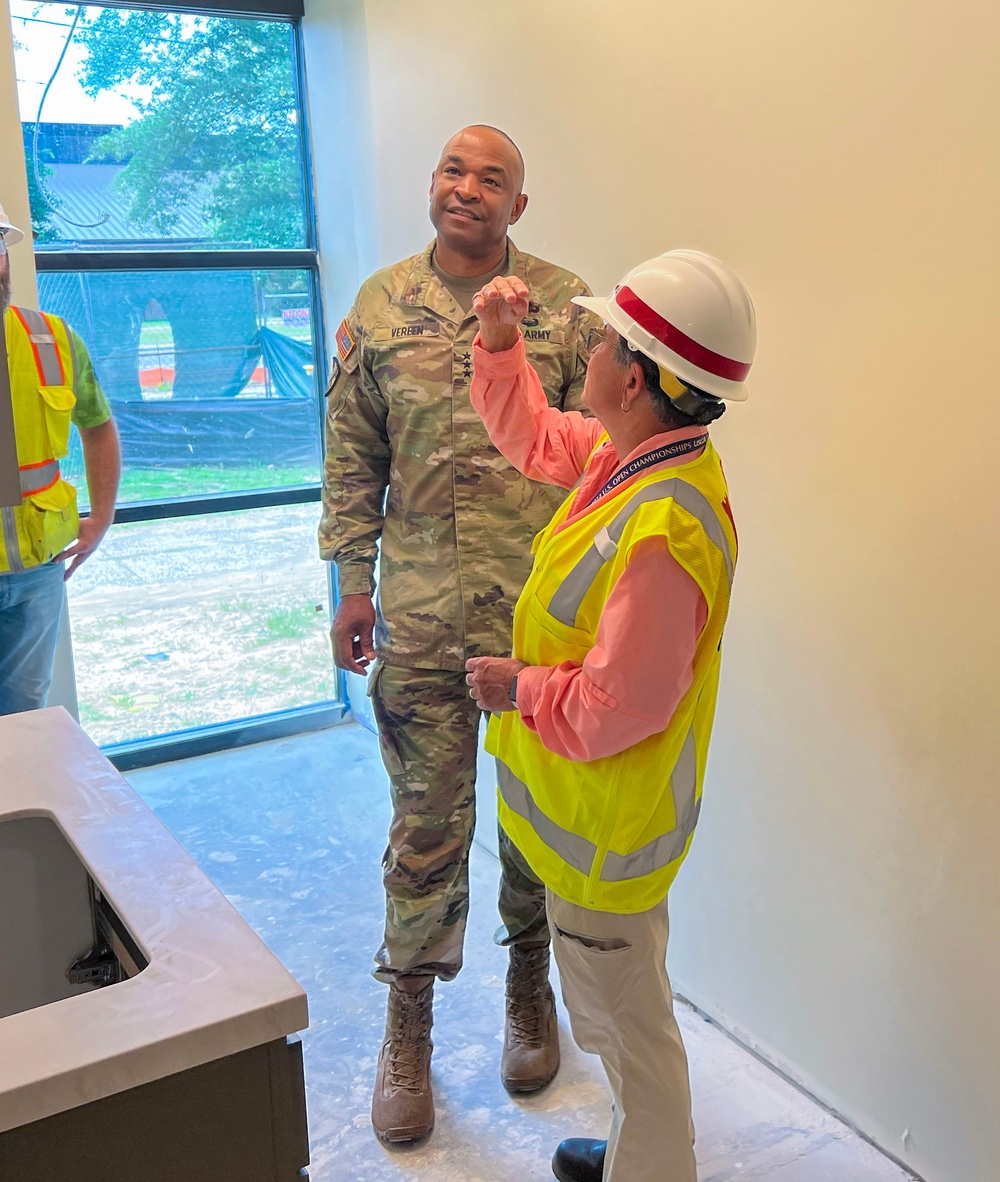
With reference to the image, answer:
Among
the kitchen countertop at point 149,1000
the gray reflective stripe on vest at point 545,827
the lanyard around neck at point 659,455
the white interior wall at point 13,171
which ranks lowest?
the gray reflective stripe on vest at point 545,827

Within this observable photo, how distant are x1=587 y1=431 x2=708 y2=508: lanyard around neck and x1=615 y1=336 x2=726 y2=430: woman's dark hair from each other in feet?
0.09

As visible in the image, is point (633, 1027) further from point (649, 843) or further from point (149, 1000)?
point (149, 1000)

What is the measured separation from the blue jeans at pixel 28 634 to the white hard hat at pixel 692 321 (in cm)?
182

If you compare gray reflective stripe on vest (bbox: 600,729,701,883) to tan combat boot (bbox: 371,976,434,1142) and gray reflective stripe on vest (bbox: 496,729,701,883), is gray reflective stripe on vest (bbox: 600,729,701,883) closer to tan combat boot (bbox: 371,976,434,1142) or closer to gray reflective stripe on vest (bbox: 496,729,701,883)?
gray reflective stripe on vest (bbox: 496,729,701,883)

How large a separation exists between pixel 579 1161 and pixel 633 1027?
17.2 inches

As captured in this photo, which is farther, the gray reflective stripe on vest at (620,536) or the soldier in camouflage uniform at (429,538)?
the soldier in camouflage uniform at (429,538)

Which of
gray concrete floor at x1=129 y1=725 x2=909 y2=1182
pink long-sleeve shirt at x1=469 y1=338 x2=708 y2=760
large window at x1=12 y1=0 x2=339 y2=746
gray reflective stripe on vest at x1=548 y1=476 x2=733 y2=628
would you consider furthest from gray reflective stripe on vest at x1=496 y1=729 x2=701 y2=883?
large window at x1=12 y1=0 x2=339 y2=746

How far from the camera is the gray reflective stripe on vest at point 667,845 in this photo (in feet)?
4.68

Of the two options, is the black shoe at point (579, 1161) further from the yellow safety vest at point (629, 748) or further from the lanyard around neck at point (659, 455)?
the lanyard around neck at point (659, 455)

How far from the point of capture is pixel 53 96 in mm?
3139

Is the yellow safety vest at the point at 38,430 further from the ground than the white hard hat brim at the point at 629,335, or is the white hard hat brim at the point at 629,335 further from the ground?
the white hard hat brim at the point at 629,335

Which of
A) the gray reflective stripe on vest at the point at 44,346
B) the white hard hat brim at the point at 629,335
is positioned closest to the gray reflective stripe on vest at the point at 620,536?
the white hard hat brim at the point at 629,335

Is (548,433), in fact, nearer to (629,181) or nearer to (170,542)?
(629,181)

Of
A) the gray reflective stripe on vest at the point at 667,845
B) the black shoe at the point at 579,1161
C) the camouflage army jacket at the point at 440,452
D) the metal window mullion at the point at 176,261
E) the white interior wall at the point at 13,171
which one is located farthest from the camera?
the metal window mullion at the point at 176,261
